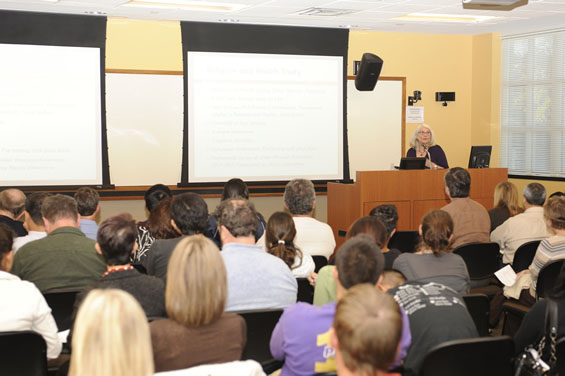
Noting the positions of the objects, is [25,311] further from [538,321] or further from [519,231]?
[519,231]

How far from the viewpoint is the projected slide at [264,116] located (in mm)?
8523

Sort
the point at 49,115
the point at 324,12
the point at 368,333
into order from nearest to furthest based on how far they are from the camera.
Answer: the point at 368,333
the point at 324,12
the point at 49,115

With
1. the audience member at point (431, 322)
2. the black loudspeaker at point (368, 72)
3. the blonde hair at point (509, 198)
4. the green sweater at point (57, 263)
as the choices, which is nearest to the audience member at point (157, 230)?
the green sweater at point (57, 263)

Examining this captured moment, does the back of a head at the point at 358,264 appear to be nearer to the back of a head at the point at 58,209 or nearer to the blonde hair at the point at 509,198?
the back of a head at the point at 58,209

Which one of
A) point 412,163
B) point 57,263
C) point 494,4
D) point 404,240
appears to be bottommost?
point 404,240

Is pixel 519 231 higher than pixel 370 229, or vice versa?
pixel 370 229

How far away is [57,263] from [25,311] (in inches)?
34.9

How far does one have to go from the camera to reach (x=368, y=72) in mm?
9125

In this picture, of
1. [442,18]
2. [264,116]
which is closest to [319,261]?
[264,116]

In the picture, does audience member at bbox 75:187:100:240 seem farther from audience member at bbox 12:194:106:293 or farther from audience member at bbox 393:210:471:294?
audience member at bbox 393:210:471:294

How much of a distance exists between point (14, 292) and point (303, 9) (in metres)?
5.67

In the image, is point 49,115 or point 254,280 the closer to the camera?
point 254,280

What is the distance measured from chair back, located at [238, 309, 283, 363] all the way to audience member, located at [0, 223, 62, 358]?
0.89m

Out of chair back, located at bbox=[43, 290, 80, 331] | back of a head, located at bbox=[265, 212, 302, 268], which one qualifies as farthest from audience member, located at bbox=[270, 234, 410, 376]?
chair back, located at bbox=[43, 290, 80, 331]
